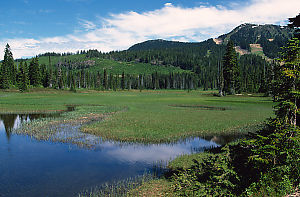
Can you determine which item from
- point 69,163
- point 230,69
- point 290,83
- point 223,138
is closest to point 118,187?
point 69,163

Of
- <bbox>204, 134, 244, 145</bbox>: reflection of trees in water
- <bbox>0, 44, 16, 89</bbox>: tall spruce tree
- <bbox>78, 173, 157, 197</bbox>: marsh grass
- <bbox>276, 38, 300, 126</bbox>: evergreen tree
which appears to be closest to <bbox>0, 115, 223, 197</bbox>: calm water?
<bbox>204, 134, 244, 145</bbox>: reflection of trees in water

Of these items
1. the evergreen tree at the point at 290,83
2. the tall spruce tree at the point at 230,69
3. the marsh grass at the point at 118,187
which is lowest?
the marsh grass at the point at 118,187

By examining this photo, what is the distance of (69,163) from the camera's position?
1597 cm

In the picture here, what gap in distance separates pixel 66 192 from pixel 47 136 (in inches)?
550

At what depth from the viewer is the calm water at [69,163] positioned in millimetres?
12305

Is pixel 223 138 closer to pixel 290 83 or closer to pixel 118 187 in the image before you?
pixel 290 83

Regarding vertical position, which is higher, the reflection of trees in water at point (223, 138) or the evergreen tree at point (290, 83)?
the evergreen tree at point (290, 83)

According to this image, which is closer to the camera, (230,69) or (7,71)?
(230,69)

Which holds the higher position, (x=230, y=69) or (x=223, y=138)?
(x=230, y=69)

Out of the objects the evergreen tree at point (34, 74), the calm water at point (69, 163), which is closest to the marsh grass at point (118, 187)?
the calm water at point (69, 163)

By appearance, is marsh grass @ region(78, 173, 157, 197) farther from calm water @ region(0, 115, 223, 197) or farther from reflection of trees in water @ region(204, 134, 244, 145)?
reflection of trees in water @ region(204, 134, 244, 145)

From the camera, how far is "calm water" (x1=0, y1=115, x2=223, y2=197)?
12.3 metres

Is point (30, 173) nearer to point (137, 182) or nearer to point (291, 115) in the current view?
point (137, 182)

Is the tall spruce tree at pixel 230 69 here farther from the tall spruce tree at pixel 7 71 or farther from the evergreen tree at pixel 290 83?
the tall spruce tree at pixel 7 71
